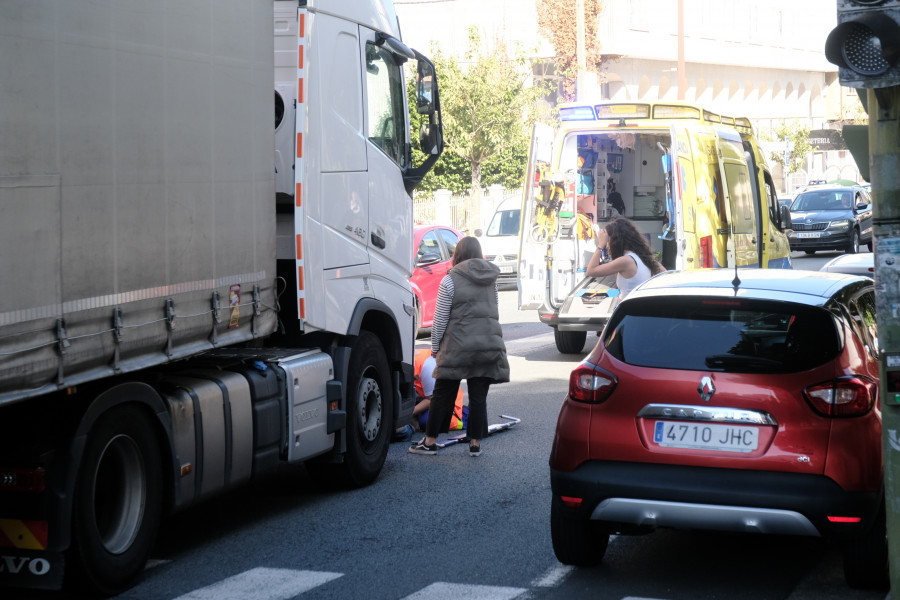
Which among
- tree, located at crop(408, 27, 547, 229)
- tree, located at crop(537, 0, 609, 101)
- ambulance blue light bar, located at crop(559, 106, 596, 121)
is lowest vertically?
ambulance blue light bar, located at crop(559, 106, 596, 121)

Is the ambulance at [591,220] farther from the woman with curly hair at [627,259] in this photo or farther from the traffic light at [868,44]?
the traffic light at [868,44]

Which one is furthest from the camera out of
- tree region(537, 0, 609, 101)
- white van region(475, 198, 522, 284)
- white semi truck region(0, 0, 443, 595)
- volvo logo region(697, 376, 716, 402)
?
tree region(537, 0, 609, 101)

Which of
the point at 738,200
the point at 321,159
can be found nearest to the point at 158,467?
the point at 321,159

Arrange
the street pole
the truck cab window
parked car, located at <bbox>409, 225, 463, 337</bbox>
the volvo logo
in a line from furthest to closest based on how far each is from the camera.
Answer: parked car, located at <bbox>409, 225, 463, 337</bbox>, the truck cab window, the volvo logo, the street pole

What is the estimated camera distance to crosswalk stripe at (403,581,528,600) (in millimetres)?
5637

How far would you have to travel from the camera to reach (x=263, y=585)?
5.91 m

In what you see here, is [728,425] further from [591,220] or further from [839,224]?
[839,224]

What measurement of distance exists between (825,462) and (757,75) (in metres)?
65.8

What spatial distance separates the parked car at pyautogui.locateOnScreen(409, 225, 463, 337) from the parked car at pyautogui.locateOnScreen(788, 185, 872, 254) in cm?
1623

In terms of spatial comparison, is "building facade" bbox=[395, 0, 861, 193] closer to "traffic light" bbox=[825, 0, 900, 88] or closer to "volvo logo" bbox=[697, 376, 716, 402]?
"volvo logo" bbox=[697, 376, 716, 402]

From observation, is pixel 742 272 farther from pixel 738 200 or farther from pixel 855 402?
pixel 738 200

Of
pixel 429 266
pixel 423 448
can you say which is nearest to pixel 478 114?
pixel 429 266

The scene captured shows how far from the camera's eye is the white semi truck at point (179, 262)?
4.96m

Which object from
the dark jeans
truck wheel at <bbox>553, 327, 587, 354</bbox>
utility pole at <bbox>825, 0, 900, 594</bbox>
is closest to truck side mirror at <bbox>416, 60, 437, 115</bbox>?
the dark jeans
